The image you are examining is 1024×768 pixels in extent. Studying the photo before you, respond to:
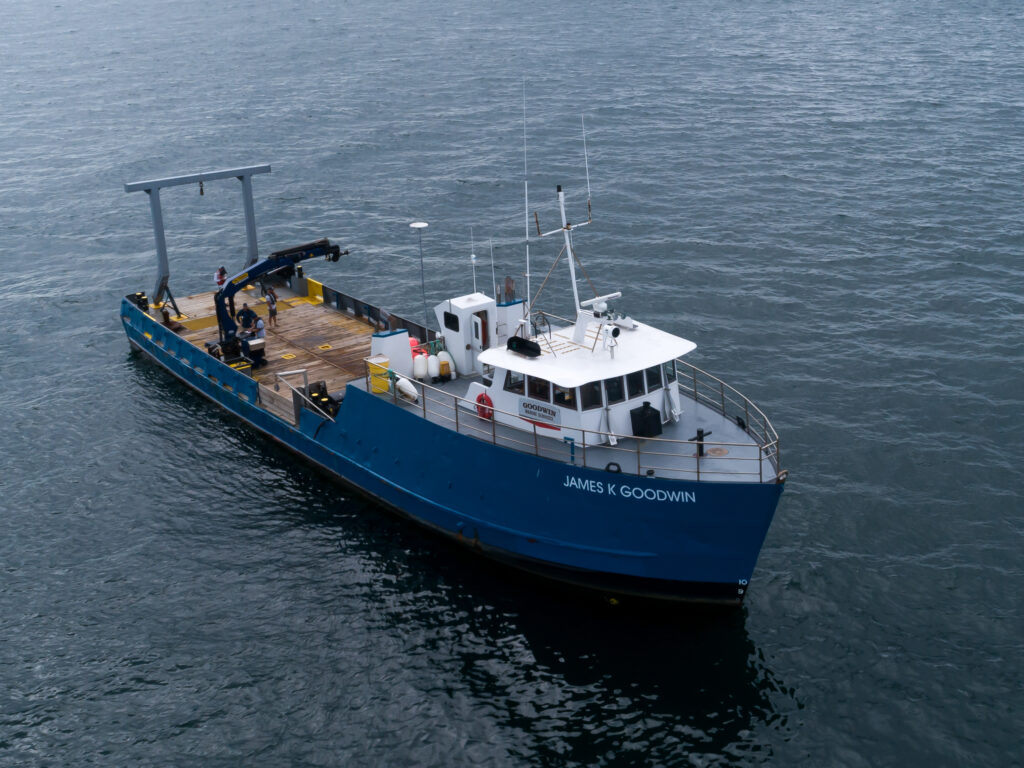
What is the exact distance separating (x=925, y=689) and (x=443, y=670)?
1180 centimetres

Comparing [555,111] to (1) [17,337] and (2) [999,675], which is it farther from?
(2) [999,675]

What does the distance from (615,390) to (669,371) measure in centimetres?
192

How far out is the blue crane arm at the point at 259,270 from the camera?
38.6 metres

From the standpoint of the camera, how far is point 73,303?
50.9 meters

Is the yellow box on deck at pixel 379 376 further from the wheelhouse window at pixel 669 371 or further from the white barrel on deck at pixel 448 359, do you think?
the wheelhouse window at pixel 669 371

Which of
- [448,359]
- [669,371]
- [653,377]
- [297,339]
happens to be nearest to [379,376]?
[448,359]

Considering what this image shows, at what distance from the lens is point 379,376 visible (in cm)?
3188

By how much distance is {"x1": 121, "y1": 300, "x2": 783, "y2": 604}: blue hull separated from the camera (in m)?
26.2

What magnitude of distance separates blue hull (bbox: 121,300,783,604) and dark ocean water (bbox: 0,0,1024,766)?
917 millimetres

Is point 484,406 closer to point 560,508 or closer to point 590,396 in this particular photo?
point 590,396

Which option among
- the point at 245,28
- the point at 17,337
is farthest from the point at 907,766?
the point at 245,28

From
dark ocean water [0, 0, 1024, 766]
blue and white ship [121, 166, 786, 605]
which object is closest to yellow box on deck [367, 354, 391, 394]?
blue and white ship [121, 166, 786, 605]

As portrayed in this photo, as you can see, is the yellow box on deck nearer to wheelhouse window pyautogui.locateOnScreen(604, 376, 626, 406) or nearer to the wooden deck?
the wooden deck

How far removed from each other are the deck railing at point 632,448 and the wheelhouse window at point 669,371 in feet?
3.51
